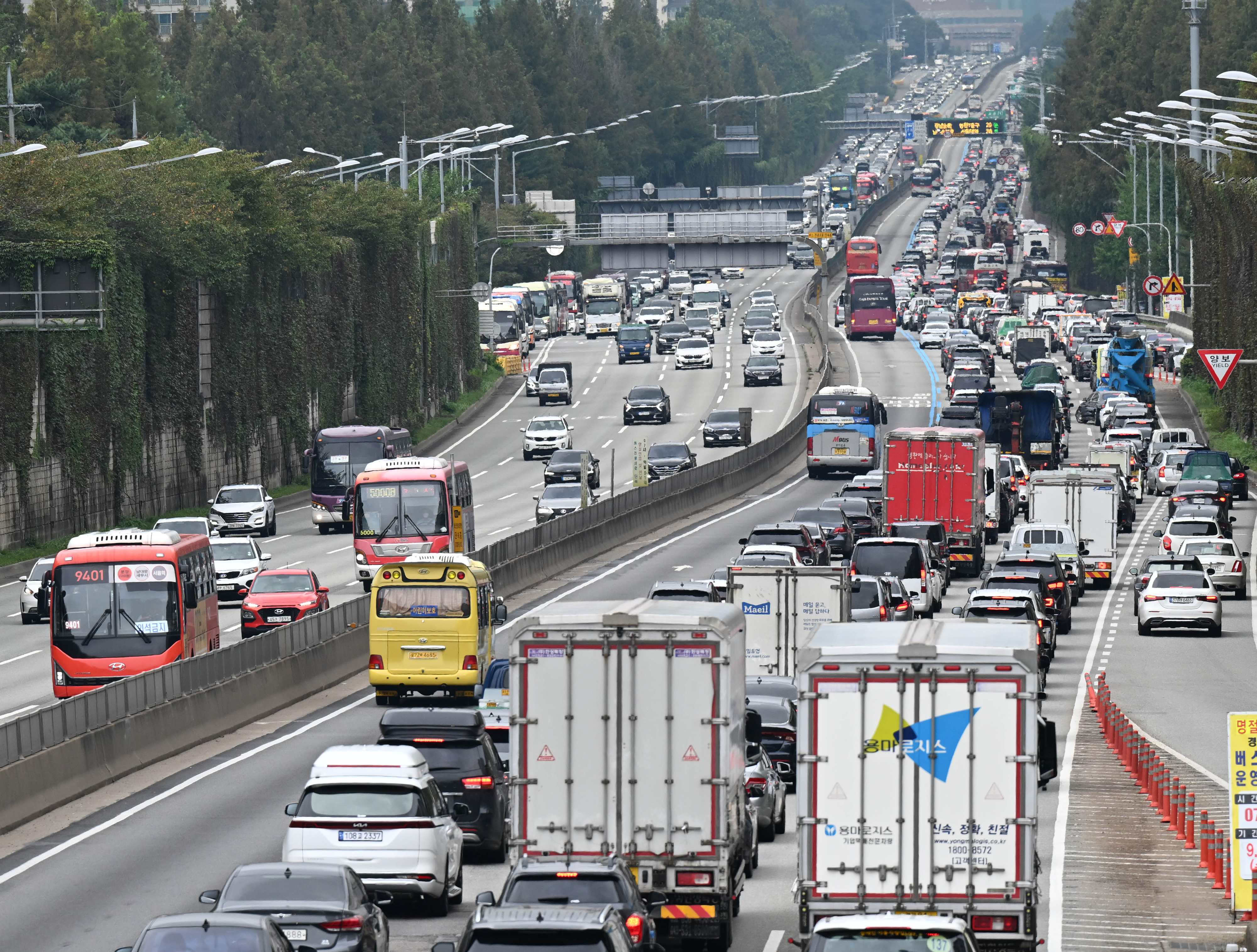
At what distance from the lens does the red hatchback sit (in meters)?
44.0

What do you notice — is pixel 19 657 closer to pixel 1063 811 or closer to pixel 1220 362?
pixel 1063 811

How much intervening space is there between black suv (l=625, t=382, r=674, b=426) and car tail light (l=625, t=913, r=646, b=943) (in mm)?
75870

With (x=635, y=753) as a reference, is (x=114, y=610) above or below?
below

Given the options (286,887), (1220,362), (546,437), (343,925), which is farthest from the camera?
(546,437)

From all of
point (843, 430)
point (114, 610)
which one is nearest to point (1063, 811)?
point (114, 610)

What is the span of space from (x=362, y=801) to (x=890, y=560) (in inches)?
1080

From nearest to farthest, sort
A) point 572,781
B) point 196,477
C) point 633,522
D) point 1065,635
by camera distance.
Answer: point 572,781 → point 1065,635 → point 633,522 → point 196,477

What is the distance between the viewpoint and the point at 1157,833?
26.2m

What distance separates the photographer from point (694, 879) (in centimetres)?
1958

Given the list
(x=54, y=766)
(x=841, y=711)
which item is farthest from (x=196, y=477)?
(x=841, y=711)

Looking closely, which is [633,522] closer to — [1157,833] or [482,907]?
[1157,833]

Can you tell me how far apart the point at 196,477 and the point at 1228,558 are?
120 feet

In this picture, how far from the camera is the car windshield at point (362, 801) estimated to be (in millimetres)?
20922

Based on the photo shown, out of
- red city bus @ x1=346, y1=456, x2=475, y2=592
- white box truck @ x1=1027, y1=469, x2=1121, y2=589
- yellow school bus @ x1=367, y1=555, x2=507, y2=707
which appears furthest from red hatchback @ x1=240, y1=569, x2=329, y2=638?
white box truck @ x1=1027, y1=469, x2=1121, y2=589
